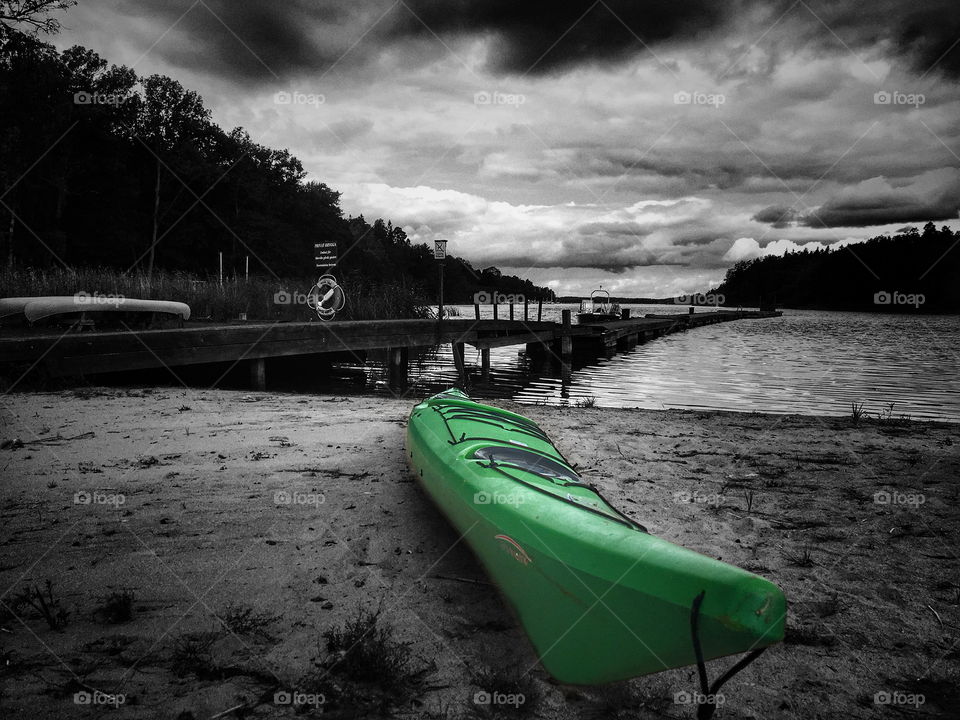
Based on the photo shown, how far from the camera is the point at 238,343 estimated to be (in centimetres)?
1006

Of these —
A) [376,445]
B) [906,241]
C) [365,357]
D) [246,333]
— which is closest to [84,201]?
[365,357]

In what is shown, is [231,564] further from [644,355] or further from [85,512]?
[644,355]

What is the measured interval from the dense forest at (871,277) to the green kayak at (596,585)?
4528 centimetres

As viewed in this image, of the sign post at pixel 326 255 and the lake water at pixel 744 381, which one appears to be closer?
the lake water at pixel 744 381

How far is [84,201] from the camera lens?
98.4ft

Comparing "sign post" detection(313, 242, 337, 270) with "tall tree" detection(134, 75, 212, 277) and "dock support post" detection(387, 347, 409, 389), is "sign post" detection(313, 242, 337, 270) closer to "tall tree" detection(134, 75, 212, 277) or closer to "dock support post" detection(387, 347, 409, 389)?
"dock support post" detection(387, 347, 409, 389)

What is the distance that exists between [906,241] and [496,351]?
90.4 meters

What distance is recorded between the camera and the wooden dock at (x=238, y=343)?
7.75 m

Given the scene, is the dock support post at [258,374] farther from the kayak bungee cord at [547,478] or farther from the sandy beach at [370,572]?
the kayak bungee cord at [547,478]

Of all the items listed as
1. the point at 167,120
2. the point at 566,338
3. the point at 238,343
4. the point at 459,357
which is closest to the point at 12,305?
the point at 238,343

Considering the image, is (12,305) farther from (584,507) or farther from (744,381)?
(744,381)

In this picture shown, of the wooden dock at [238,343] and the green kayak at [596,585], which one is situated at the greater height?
the wooden dock at [238,343]

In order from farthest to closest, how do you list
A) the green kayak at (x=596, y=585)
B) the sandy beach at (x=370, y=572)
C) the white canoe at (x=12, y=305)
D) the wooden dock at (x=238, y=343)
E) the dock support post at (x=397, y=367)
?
1. the dock support post at (x=397, y=367)
2. the white canoe at (x=12, y=305)
3. the wooden dock at (x=238, y=343)
4. the sandy beach at (x=370, y=572)
5. the green kayak at (x=596, y=585)

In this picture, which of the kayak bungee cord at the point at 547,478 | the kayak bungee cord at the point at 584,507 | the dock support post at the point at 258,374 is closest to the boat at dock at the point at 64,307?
the dock support post at the point at 258,374
